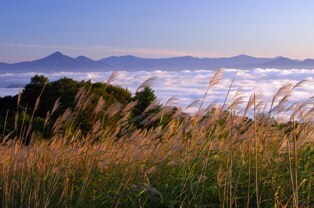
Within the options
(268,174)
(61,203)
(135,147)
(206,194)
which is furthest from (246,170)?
(61,203)

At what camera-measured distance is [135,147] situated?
5.30 meters

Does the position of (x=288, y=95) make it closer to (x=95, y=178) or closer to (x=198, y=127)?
(x=198, y=127)

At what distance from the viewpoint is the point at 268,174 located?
4.81 metres

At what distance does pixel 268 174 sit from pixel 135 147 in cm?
130

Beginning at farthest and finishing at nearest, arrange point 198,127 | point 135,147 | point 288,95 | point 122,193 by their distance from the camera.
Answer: point 198,127
point 135,147
point 288,95
point 122,193

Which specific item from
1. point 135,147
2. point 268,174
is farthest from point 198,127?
point 268,174

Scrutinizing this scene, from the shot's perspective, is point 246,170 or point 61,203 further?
point 246,170

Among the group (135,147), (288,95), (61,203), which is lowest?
(61,203)

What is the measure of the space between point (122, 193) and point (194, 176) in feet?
→ 2.08

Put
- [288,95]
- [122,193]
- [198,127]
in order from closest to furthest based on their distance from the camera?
[122,193]
[288,95]
[198,127]

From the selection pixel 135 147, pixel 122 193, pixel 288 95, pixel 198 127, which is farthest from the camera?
pixel 198 127

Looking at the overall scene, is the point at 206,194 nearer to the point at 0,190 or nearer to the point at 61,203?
the point at 61,203

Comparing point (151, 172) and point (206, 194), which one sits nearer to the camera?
point (206, 194)

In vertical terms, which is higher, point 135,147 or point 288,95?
point 288,95
